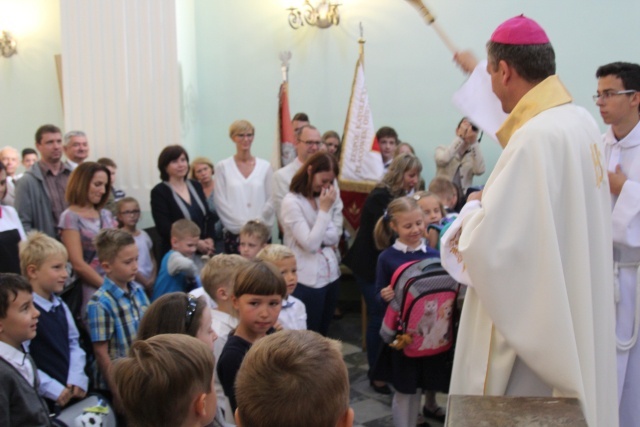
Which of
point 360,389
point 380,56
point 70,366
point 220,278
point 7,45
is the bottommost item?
point 360,389

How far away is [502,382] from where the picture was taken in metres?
2.29

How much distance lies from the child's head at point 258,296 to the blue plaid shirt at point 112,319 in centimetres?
71

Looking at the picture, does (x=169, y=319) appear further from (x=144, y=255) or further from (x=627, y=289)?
(x=144, y=255)

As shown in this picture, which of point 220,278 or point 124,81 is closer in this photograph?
point 220,278

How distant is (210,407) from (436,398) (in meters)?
2.98

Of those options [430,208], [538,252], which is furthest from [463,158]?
[538,252]

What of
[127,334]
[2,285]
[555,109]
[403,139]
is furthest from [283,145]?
[555,109]

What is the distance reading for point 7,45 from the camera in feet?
27.6

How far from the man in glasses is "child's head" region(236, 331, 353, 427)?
16.3 ft

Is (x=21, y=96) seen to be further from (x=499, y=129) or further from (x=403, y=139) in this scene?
(x=499, y=129)

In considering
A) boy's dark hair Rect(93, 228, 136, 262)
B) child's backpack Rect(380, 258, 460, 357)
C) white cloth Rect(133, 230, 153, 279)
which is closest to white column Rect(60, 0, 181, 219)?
white cloth Rect(133, 230, 153, 279)

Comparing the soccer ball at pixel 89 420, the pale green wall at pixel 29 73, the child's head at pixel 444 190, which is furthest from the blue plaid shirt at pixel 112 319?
the pale green wall at pixel 29 73

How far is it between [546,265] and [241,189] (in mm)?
3809

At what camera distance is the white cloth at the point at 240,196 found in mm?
5652
